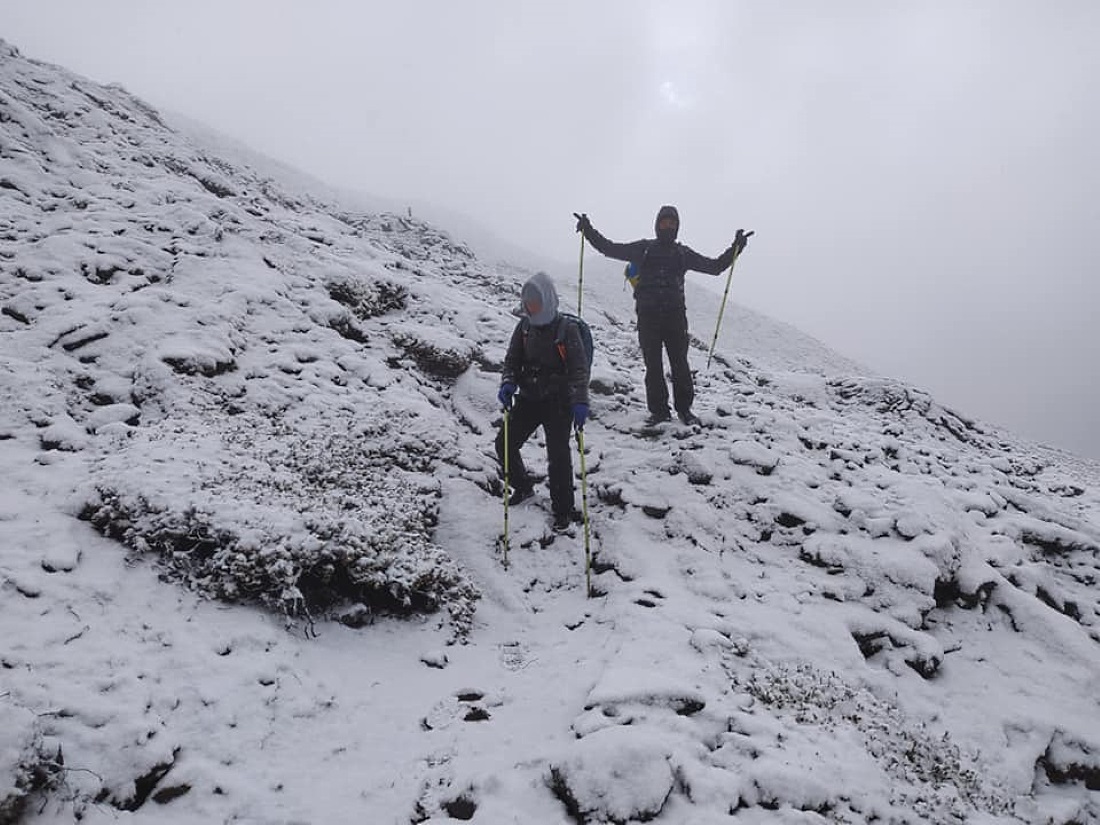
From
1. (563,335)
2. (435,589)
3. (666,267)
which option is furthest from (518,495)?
(666,267)

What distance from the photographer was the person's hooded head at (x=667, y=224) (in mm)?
9125

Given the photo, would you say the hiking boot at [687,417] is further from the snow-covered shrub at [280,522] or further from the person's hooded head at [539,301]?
the snow-covered shrub at [280,522]

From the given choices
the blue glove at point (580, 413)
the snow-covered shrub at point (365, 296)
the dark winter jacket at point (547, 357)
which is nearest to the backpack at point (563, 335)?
the dark winter jacket at point (547, 357)

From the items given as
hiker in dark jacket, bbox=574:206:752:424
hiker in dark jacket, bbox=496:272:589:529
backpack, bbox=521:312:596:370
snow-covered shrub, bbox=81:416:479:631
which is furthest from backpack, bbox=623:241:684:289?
snow-covered shrub, bbox=81:416:479:631

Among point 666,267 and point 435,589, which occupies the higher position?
point 666,267

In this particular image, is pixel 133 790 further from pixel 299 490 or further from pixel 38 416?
pixel 38 416

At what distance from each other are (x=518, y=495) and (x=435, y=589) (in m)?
2.14

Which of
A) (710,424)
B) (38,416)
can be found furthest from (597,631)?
(38,416)

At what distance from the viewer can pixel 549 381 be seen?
7465 mm

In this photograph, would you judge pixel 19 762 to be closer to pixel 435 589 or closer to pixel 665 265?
pixel 435 589

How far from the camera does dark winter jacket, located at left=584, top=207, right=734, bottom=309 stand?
923 centimetres

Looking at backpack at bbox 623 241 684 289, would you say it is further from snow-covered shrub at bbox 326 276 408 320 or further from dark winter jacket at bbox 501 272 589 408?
snow-covered shrub at bbox 326 276 408 320

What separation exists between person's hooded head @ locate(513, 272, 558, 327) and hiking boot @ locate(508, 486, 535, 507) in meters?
2.33

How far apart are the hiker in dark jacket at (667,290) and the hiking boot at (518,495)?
309cm
